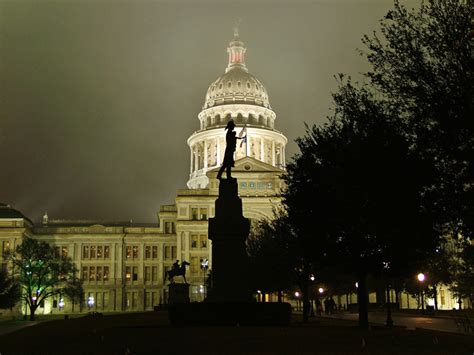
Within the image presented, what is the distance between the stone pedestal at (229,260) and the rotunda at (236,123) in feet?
408

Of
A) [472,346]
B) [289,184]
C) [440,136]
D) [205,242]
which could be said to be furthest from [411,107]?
[205,242]

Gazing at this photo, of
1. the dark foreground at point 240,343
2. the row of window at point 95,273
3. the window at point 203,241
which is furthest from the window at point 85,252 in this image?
the dark foreground at point 240,343

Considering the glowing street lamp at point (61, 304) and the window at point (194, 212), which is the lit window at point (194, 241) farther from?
the glowing street lamp at point (61, 304)

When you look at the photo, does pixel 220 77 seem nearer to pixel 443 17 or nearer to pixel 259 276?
pixel 259 276

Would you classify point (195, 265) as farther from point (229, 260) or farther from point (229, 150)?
point (229, 260)

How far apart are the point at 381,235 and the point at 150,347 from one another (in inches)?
605

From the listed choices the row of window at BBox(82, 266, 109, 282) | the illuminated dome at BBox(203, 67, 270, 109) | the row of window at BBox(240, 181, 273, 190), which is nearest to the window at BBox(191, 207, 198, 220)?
the row of window at BBox(240, 181, 273, 190)

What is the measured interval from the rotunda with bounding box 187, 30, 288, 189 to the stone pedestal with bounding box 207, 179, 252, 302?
12424 centimetres

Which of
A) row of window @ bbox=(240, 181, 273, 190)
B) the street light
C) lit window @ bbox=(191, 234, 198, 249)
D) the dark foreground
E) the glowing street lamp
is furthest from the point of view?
the street light

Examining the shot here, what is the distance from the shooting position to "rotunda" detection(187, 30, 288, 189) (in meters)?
158

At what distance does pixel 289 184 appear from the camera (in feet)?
130

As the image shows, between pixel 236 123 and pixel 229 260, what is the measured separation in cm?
13548

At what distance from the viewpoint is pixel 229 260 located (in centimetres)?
2698

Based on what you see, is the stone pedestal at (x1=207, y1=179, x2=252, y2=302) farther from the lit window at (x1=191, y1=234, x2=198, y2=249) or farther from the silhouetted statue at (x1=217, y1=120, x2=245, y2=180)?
the lit window at (x1=191, y1=234, x2=198, y2=249)
